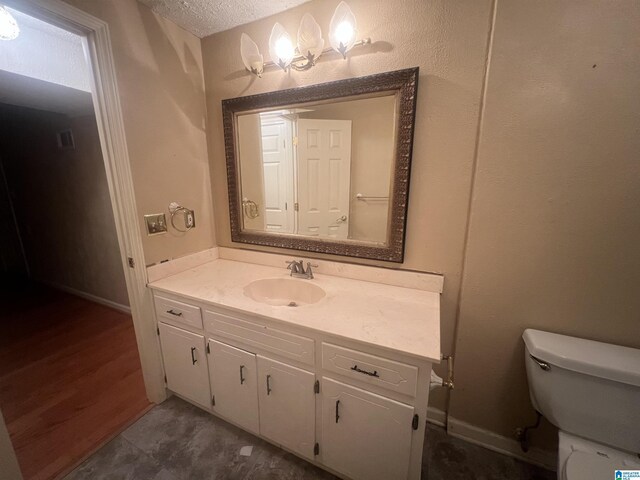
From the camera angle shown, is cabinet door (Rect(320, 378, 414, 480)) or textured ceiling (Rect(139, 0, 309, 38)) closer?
cabinet door (Rect(320, 378, 414, 480))

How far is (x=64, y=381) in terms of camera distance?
1.73 m

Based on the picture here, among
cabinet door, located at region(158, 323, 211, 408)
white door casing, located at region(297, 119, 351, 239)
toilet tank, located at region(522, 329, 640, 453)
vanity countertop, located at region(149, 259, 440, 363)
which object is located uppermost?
white door casing, located at region(297, 119, 351, 239)

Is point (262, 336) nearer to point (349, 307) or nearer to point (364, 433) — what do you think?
point (349, 307)

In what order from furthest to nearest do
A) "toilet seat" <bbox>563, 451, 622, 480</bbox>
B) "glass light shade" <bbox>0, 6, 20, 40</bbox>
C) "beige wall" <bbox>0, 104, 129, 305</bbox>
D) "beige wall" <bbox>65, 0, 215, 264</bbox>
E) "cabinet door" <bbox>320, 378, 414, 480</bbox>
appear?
"beige wall" <bbox>0, 104, 129, 305</bbox>
"beige wall" <bbox>65, 0, 215, 264</bbox>
"glass light shade" <bbox>0, 6, 20, 40</bbox>
"cabinet door" <bbox>320, 378, 414, 480</bbox>
"toilet seat" <bbox>563, 451, 622, 480</bbox>

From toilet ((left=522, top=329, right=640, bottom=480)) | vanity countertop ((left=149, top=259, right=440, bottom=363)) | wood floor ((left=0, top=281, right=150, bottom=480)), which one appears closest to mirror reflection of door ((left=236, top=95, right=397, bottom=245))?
vanity countertop ((left=149, top=259, right=440, bottom=363))

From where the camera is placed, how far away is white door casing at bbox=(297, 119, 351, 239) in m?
1.37

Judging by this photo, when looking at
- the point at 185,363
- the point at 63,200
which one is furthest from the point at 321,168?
the point at 63,200

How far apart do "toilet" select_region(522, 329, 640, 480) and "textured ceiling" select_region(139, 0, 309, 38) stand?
6.49 feet

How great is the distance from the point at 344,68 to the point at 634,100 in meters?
1.11

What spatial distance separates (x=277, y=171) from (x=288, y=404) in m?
1.25

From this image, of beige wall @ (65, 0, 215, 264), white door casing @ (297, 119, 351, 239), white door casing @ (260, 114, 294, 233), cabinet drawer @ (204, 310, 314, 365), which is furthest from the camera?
white door casing @ (260, 114, 294, 233)

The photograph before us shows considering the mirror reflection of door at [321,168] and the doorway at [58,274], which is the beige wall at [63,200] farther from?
the mirror reflection of door at [321,168]

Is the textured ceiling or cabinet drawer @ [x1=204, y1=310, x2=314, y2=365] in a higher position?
the textured ceiling

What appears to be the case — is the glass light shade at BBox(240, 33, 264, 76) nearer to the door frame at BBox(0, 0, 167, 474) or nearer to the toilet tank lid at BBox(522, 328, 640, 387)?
the door frame at BBox(0, 0, 167, 474)
